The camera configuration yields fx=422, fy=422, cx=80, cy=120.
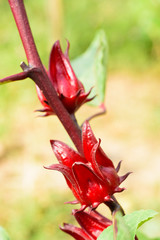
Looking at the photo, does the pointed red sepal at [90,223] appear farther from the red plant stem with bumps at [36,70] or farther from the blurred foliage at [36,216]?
the blurred foliage at [36,216]

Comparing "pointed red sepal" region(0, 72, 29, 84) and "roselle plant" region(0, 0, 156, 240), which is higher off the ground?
"pointed red sepal" region(0, 72, 29, 84)

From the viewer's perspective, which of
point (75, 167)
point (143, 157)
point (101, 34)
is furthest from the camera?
point (143, 157)

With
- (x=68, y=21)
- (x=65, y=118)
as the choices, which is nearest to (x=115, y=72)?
(x=68, y=21)

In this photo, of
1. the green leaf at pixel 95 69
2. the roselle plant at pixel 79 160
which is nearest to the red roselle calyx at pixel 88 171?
the roselle plant at pixel 79 160

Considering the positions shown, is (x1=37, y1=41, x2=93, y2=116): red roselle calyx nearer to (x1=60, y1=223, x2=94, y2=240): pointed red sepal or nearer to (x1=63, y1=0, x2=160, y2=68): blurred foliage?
(x1=60, y1=223, x2=94, y2=240): pointed red sepal

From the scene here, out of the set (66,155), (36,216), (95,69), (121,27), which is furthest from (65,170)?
(121,27)

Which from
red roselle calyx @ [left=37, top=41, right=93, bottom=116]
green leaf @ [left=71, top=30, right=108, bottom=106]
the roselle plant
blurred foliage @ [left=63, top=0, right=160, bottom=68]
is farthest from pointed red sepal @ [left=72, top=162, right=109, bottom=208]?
blurred foliage @ [left=63, top=0, right=160, bottom=68]

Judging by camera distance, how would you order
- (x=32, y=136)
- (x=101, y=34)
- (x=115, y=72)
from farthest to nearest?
(x=115, y=72), (x=32, y=136), (x=101, y=34)

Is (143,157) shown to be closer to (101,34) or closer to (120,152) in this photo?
(120,152)
